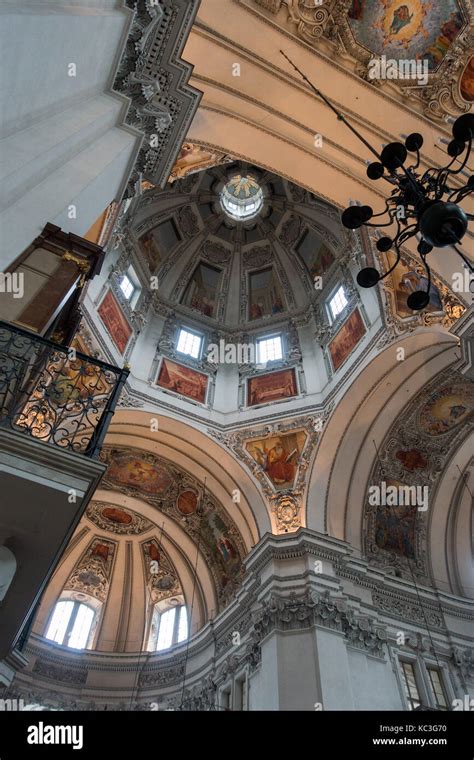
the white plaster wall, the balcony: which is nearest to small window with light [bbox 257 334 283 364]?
the white plaster wall

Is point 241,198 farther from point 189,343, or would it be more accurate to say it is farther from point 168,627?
point 168,627

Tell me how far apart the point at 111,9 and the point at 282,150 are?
438 centimetres

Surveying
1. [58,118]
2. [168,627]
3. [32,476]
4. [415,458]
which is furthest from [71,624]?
[58,118]

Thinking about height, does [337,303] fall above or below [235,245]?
below

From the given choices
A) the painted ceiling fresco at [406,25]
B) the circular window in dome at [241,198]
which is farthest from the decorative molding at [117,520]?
the painted ceiling fresco at [406,25]

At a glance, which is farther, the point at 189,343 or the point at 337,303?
the point at 189,343

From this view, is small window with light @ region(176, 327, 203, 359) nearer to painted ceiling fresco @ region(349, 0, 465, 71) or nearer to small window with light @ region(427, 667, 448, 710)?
painted ceiling fresco @ region(349, 0, 465, 71)

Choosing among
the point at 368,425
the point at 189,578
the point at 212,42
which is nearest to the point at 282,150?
the point at 212,42

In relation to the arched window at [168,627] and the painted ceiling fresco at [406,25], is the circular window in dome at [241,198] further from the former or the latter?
the arched window at [168,627]

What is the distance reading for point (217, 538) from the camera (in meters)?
14.1

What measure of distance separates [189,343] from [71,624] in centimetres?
878

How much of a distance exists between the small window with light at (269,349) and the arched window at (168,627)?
757cm

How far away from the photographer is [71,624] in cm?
1537
